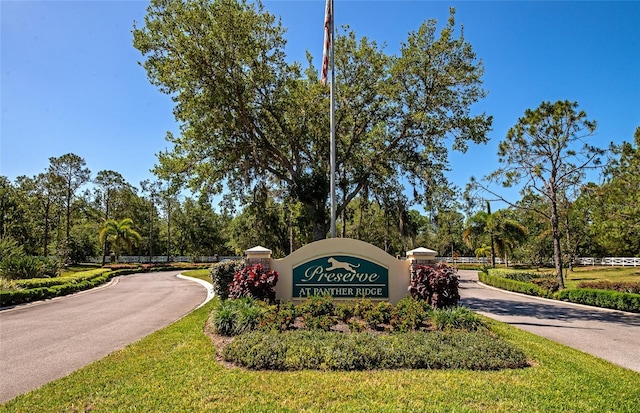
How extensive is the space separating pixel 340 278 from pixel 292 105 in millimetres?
9748

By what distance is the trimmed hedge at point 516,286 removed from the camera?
1894 cm

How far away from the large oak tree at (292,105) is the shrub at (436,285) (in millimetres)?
7904

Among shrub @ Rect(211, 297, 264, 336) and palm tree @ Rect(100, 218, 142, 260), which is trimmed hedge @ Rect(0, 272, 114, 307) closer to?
shrub @ Rect(211, 297, 264, 336)

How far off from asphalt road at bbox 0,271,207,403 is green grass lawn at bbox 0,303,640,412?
868mm

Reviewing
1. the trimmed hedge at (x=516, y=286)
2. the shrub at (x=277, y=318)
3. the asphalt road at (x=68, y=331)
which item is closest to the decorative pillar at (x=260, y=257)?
the shrub at (x=277, y=318)

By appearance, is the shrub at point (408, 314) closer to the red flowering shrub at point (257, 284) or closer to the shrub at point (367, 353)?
the shrub at point (367, 353)

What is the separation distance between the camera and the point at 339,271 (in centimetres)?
1002

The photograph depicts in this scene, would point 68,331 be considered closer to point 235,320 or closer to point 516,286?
point 235,320

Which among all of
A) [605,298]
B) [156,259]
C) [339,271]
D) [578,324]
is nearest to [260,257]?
[339,271]

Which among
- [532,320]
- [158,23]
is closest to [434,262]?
[532,320]

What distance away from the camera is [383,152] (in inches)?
695

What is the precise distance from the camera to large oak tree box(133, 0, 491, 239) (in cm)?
1508

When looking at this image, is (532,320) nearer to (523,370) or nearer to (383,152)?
(523,370)

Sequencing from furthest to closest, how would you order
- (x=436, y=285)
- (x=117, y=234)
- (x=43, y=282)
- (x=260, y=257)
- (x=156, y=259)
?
(x=156, y=259), (x=117, y=234), (x=43, y=282), (x=260, y=257), (x=436, y=285)
